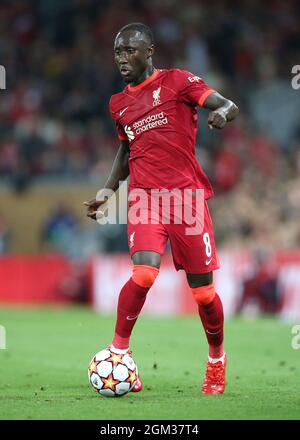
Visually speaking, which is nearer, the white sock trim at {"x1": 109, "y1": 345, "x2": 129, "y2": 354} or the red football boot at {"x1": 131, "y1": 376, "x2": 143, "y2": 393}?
the white sock trim at {"x1": 109, "y1": 345, "x2": 129, "y2": 354}

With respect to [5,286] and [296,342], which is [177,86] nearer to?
[296,342]

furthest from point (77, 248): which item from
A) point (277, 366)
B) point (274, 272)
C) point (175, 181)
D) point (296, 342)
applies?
point (175, 181)

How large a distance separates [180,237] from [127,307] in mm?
632

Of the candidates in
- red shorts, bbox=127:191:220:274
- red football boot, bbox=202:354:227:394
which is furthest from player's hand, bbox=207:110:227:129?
red football boot, bbox=202:354:227:394

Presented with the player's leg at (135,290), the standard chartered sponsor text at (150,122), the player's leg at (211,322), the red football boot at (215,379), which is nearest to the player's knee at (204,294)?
the player's leg at (211,322)

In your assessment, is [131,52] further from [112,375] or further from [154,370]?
[154,370]

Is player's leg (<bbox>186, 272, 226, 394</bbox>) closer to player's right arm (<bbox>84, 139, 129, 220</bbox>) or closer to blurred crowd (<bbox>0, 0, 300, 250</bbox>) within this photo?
player's right arm (<bbox>84, 139, 129, 220</bbox>)

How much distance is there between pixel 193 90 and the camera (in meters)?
7.81

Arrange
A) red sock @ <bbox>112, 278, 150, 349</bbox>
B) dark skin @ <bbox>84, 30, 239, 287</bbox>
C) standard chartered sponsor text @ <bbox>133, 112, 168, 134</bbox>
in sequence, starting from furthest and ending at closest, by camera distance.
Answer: standard chartered sponsor text @ <bbox>133, 112, 168, 134</bbox> → red sock @ <bbox>112, 278, 150, 349</bbox> → dark skin @ <bbox>84, 30, 239, 287</bbox>

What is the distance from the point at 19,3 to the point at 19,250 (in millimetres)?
6350

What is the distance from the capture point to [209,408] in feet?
22.8

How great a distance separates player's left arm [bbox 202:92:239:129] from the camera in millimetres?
7242

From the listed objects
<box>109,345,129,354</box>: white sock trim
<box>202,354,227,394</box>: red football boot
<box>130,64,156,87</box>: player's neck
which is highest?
<box>130,64,156,87</box>: player's neck

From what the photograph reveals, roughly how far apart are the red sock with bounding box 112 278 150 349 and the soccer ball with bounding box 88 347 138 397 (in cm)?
14
